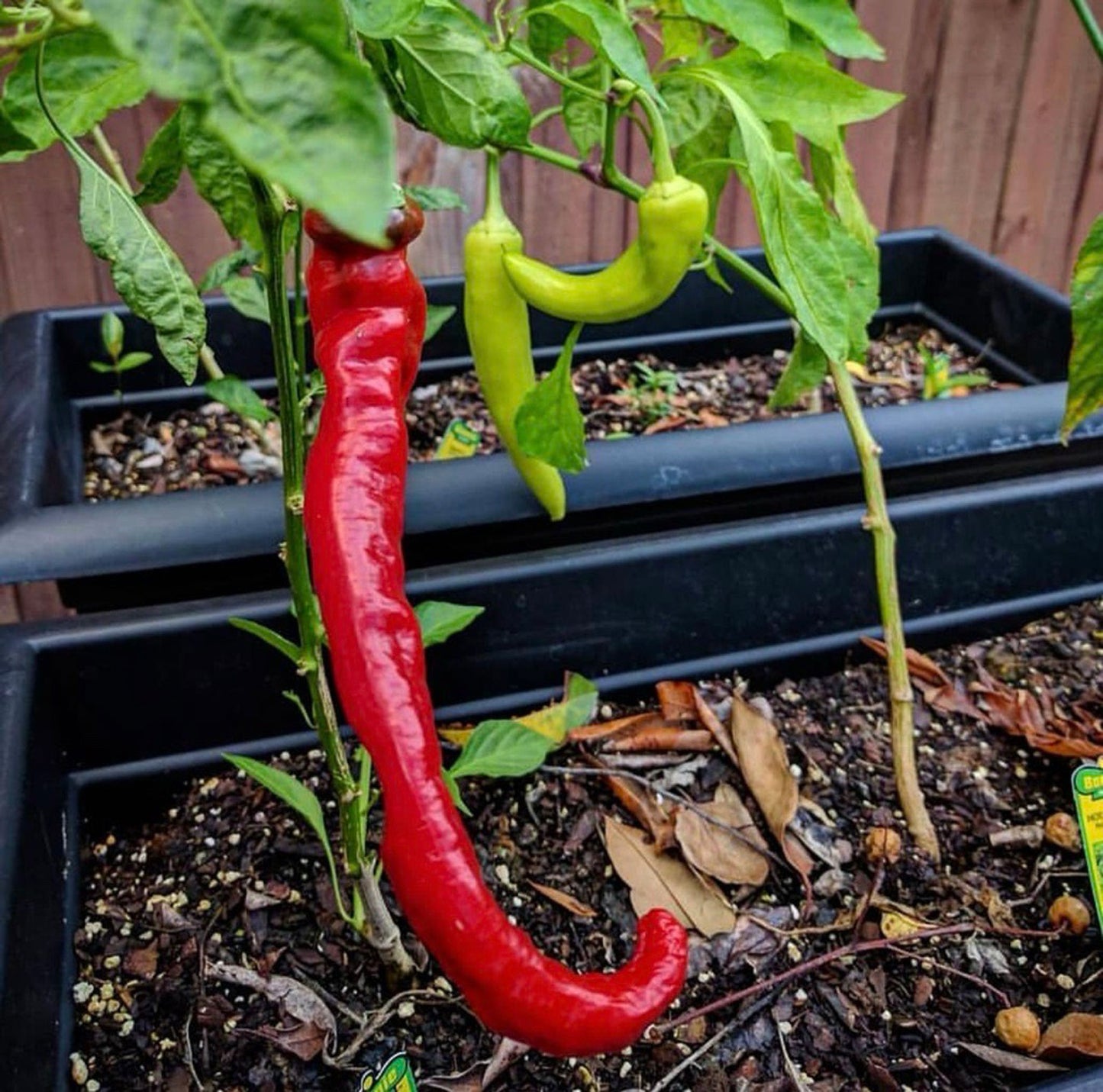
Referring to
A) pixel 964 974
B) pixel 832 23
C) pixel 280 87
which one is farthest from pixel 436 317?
pixel 280 87

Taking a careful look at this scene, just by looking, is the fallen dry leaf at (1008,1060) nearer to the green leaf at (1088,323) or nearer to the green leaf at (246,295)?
the green leaf at (1088,323)

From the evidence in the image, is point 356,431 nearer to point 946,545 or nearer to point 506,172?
point 946,545

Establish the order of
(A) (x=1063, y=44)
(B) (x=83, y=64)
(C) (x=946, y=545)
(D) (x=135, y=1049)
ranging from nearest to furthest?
(B) (x=83, y=64), (D) (x=135, y=1049), (C) (x=946, y=545), (A) (x=1063, y=44)

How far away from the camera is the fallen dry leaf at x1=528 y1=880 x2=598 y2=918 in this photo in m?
0.79

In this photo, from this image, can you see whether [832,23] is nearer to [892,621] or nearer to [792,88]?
[792,88]

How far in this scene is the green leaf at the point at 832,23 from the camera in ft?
2.32

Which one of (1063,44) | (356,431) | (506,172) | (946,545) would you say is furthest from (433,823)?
(1063,44)

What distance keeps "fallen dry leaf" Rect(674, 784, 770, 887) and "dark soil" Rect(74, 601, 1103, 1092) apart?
0.06 ft

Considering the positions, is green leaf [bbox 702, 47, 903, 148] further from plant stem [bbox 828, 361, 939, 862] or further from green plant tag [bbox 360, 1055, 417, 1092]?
green plant tag [bbox 360, 1055, 417, 1092]

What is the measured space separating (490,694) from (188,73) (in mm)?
751

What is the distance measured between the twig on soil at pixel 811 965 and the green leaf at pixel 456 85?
539 millimetres

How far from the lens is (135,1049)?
2.31 ft

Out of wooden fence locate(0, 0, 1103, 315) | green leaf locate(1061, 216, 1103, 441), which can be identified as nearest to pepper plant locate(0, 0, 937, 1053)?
green leaf locate(1061, 216, 1103, 441)

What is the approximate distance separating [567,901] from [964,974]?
10.6 inches
